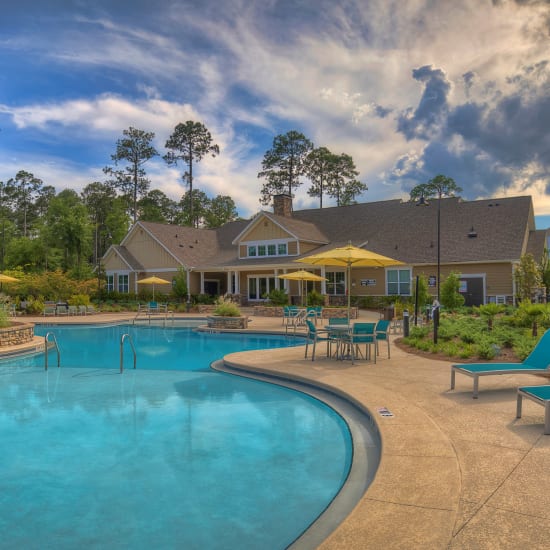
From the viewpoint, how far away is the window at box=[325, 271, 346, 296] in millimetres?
31281

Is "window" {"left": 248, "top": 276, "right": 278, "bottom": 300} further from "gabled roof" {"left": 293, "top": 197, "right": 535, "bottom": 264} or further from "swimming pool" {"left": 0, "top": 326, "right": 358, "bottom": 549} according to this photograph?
"swimming pool" {"left": 0, "top": 326, "right": 358, "bottom": 549}

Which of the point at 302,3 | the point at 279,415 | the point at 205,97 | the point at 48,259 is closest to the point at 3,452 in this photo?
the point at 279,415

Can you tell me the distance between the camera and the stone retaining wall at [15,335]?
47.4ft

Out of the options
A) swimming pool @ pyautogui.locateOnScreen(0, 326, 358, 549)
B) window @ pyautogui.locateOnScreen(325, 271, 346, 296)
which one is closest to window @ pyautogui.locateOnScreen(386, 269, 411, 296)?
window @ pyautogui.locateOnScreen(325, 271, 346, 296)

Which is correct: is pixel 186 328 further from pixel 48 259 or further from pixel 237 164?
A: pixel 48 259

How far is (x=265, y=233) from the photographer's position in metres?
34.0

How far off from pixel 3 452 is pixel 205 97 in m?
19.5

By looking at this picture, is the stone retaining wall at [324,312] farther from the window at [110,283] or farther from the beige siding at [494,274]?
the window at [110,283]

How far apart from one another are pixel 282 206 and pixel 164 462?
32908 mm

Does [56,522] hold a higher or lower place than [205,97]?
lower

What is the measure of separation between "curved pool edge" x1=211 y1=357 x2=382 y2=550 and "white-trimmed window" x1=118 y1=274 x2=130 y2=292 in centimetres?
2951

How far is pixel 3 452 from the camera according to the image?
6.19 m

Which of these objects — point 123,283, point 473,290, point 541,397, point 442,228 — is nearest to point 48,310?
point 123,283

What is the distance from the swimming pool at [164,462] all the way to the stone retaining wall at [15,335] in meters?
4.69
